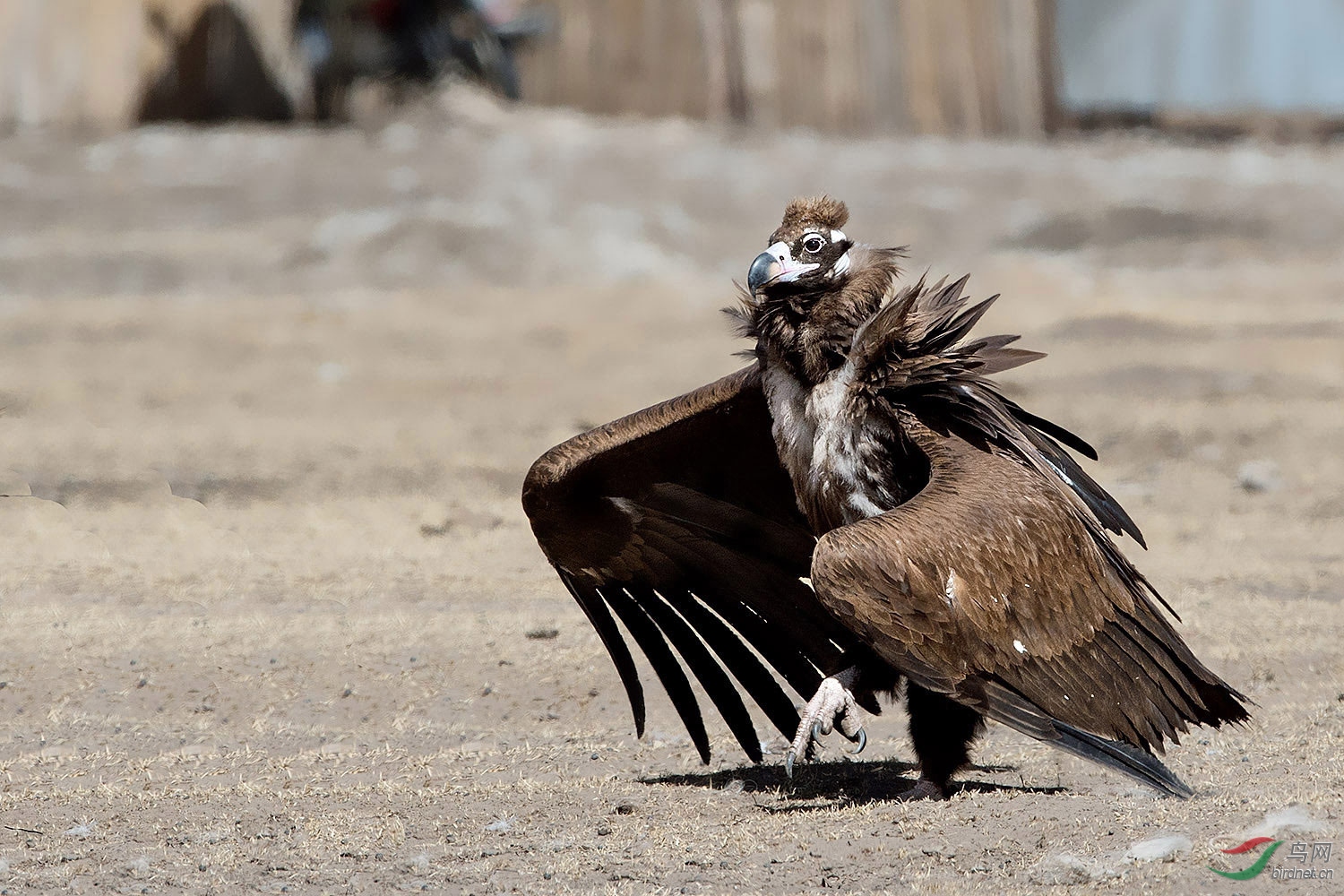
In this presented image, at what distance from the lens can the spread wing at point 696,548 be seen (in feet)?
17.9

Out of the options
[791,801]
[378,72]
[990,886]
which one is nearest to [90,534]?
[791,801]

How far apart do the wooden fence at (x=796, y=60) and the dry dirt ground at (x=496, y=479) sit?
0.38 meters

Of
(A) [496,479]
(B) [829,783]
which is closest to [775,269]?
(B) [829,783]

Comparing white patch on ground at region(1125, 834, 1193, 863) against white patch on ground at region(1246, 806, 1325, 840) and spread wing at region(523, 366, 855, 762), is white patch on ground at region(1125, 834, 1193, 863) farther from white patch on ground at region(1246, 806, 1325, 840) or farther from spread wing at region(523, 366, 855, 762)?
spread wing at region(523, 366, 855, 762)

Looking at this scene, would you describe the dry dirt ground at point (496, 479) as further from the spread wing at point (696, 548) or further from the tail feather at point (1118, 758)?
the spread wing at point (696, 548)

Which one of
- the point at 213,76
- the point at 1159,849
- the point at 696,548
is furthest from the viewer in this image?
the point at 213,76

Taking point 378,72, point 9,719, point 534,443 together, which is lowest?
point 534,443

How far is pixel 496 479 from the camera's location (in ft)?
31.0

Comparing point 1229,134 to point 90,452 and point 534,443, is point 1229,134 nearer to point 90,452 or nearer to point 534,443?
point 534,443

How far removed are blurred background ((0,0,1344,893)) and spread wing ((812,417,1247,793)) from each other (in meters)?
0.28

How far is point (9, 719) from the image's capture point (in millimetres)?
5695

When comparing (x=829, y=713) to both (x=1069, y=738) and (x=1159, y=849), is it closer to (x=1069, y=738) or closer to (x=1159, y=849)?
(x=1069, y=738)

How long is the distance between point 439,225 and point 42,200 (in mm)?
3118

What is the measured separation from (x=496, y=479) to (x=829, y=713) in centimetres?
513
